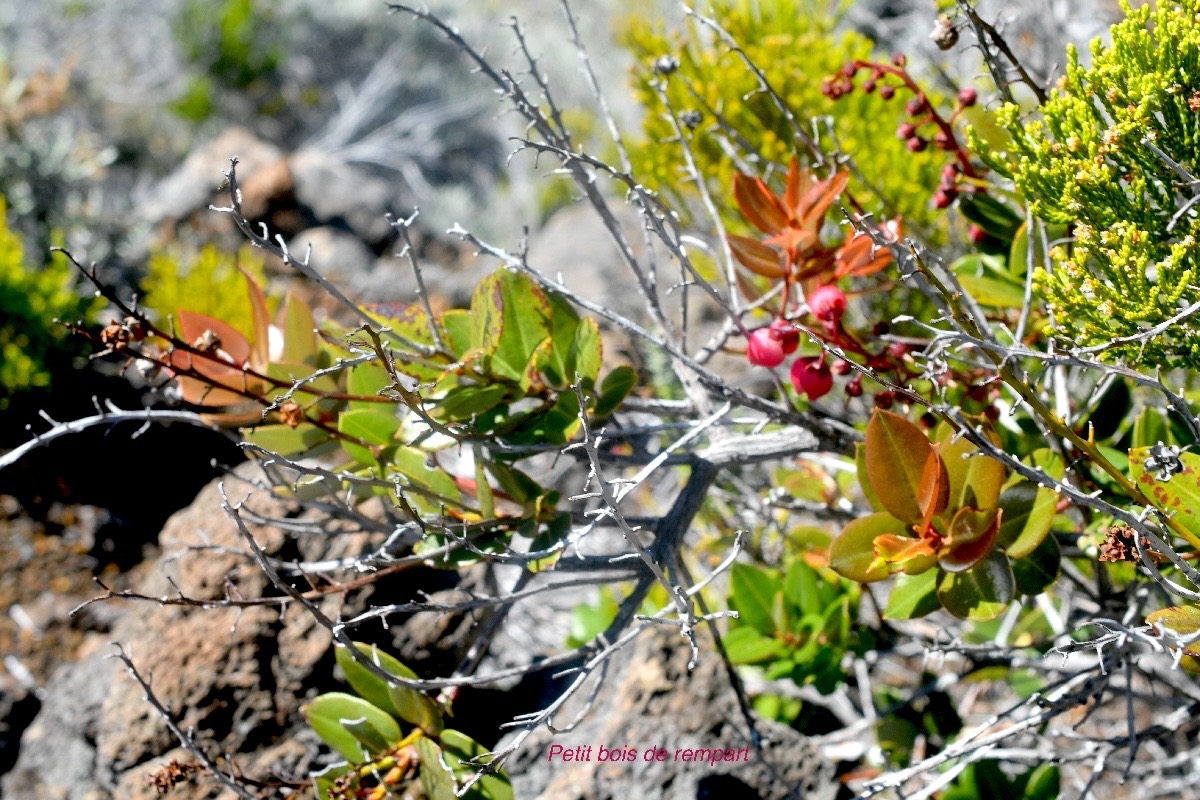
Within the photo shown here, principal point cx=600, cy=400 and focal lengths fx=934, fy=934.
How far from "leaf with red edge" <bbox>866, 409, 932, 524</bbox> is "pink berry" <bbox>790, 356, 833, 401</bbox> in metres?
0.14

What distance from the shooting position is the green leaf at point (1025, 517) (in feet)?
3.61

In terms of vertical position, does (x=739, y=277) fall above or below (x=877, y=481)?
above

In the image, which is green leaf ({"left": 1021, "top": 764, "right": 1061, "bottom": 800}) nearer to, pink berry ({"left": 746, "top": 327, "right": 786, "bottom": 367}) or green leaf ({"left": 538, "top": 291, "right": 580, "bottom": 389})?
pink berry ({"left": 746, "top": 327, "right": 786, "bottom": 367})

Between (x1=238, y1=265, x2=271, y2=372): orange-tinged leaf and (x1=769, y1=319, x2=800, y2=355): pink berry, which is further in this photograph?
(x1=238, y1=265, x2=271, y2=372): orange-tinged leaf

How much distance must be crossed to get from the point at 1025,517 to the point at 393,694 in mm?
857

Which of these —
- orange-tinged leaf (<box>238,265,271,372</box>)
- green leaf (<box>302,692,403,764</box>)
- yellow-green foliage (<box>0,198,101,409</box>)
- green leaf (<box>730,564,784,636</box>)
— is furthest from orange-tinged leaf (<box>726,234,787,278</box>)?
yellow-green foliage (<box>0,198,101,409</box>)

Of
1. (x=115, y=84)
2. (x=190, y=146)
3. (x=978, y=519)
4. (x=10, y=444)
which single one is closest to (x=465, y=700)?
(x=978, y=519)

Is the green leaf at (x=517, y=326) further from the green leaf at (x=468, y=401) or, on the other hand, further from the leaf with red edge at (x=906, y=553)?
the leaf with red edge at (x=906, y=553)

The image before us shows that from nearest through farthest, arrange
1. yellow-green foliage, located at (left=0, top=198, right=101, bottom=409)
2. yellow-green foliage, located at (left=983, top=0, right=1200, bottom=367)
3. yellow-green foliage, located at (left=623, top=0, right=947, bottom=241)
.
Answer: yellow-green foliage, located at (left=983, top=0, right=1200, bottom=367)
yellow-green foliage, located at (left=623, top=0, right=947, bottom=241)
yellow-green foliage, located at (left=0, top=198, right=101, bottom=409)

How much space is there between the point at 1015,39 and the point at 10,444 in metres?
3.38

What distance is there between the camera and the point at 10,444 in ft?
8.63

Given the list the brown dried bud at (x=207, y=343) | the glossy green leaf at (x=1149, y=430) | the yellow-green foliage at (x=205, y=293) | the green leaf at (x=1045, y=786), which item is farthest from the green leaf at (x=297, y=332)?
the yellow-green foliage at (x=205, y=293)

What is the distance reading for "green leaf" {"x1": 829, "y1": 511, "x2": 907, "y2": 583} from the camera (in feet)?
3.76

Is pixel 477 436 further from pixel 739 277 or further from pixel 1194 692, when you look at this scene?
pixel 1194 692
